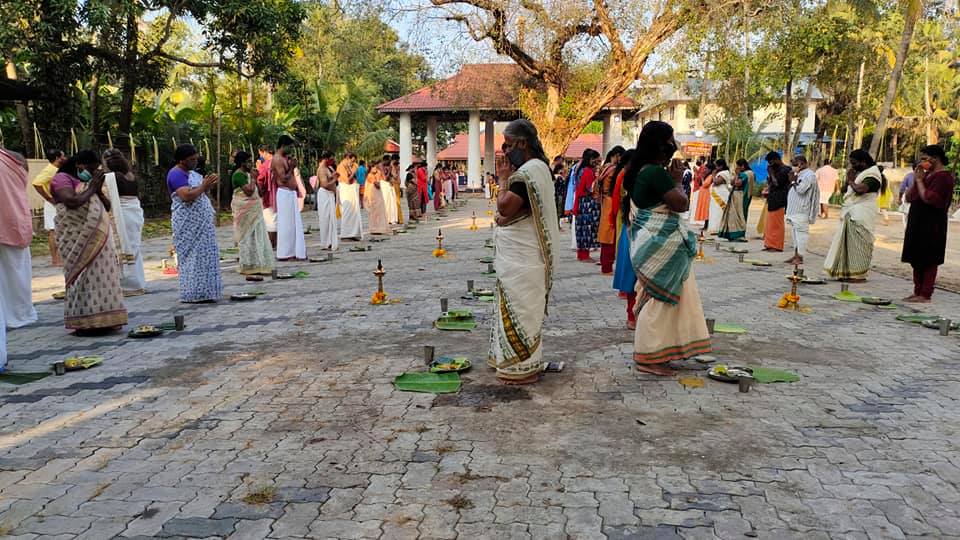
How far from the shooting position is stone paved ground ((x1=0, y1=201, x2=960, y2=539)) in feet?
10.4

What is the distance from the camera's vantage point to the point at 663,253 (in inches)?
202

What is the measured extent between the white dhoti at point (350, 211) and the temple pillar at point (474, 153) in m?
18.1

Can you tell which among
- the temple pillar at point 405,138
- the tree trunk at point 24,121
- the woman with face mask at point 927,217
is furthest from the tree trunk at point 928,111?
the tree trunk at point 24,121

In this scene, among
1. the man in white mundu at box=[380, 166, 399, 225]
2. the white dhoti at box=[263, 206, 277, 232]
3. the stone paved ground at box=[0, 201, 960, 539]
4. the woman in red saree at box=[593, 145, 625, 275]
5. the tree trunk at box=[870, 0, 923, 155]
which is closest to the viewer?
the stone paved ground at box=[0, 201, 960, 539]

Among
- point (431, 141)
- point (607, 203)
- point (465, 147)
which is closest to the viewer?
point (607, 203)

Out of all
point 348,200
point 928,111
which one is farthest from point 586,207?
point 928,111

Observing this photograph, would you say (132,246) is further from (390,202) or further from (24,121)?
(390,202)

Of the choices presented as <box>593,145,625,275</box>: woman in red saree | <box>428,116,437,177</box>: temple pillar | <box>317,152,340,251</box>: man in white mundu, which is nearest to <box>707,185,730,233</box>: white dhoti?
<box>593,145,625,275</box>: woman in red saree

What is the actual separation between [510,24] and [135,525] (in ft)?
62.6

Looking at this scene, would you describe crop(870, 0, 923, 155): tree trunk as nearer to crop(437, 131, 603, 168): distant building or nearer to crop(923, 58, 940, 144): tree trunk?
crop(923, 58, 940, 144): tree trunk

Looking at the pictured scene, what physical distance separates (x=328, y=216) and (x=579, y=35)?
37.8 feet

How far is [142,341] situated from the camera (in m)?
6.46

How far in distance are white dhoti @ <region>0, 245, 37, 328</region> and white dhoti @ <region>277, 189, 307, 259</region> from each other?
15.6ft

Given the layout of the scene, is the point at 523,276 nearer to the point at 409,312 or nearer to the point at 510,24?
the point at 409,312
